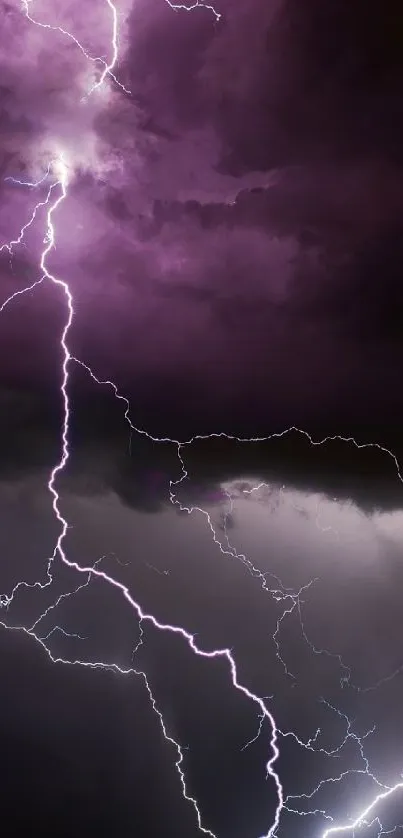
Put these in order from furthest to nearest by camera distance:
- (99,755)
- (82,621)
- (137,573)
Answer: (99,755), (82,621), (137,573)

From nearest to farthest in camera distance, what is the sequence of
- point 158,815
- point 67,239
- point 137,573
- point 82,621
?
point 67,239 → point 137,573 → point 82,621 → point 158,815

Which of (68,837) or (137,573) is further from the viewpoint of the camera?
(68,837)

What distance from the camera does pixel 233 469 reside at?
7086 mm

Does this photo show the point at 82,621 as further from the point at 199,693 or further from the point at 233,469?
the point at 233,469

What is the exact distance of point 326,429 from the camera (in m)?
7.04

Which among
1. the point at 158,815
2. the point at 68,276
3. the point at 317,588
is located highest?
the point at 68,276

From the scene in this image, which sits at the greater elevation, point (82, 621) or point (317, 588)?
point (317, 588)

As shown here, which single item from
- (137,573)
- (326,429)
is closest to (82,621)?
(137,573)

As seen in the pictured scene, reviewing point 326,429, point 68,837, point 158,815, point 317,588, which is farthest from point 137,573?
point 68,837

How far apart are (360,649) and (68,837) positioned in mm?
7667

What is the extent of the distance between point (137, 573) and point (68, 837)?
7325 mm

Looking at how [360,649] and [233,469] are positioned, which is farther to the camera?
[360,649]

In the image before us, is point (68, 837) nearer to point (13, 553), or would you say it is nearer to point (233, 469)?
point (13, 553)

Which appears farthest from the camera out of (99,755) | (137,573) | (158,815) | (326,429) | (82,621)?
(99,755)
